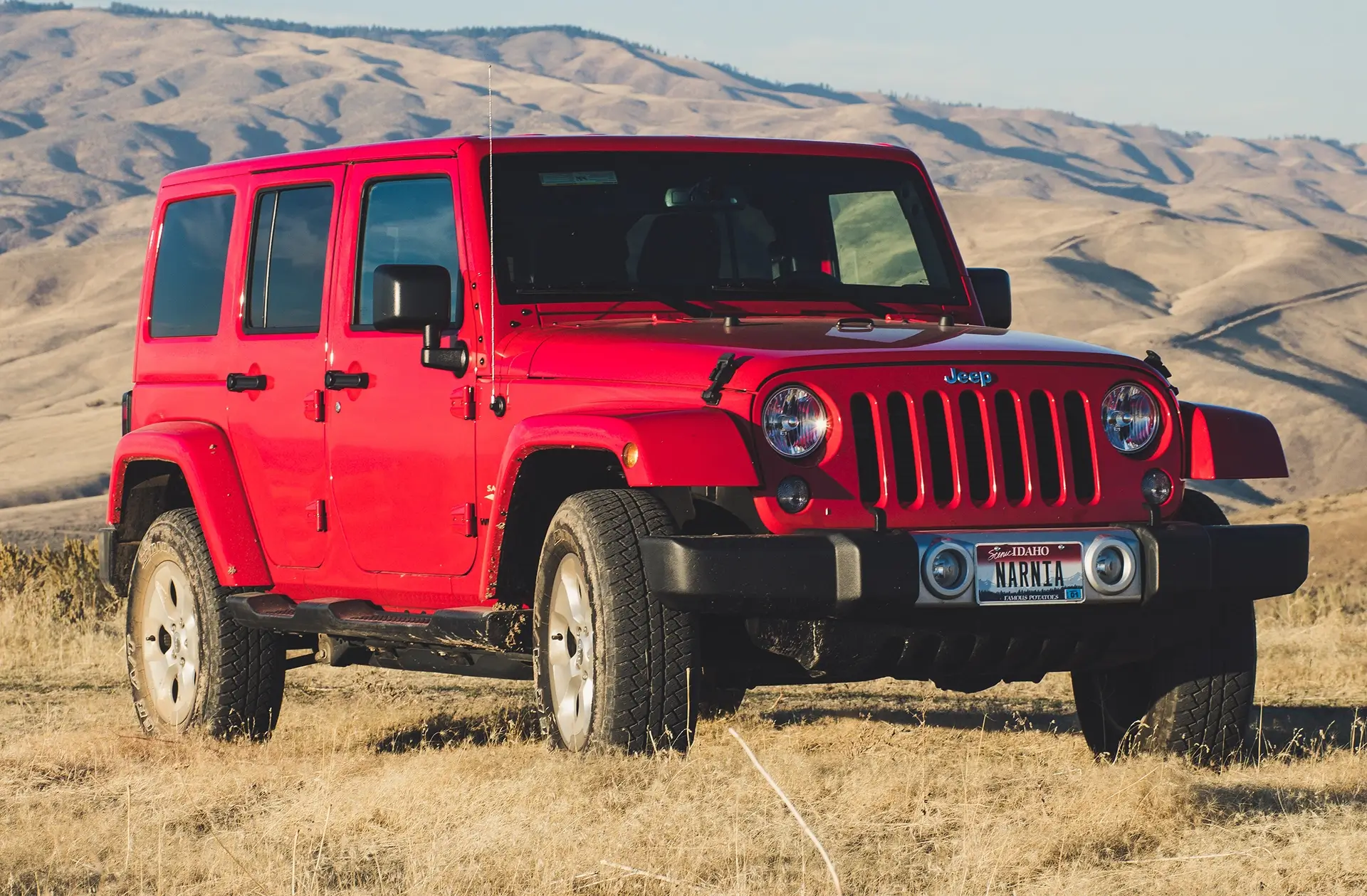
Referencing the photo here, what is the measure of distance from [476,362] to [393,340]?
54 cm

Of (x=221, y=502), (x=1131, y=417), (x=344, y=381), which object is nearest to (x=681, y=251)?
(x=344, y=381)

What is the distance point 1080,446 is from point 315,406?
9.55ft

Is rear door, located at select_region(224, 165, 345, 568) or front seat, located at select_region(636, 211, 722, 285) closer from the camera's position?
front seat, located at select_region(636, 211, 722, 285)

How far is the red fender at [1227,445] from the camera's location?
608 cm

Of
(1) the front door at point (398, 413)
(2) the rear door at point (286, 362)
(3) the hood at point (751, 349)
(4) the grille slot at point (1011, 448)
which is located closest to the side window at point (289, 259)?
(2) the rear door at point (286, 362)

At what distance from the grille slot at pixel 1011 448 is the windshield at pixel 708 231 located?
134 cm

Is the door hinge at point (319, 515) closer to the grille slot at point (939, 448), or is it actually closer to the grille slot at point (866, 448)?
the grille slot at point (866, 448)

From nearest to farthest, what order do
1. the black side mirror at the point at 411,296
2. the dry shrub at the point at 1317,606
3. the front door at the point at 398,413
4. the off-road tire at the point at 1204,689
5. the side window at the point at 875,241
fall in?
the off-road tire at the point at 1204,689
the black side mirror at the point at 411,296
the front door at the point at 398,413
the side window at the point at 875,241
the dry shrub at the point at 1317,606

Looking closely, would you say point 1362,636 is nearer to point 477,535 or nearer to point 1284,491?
point 477,535

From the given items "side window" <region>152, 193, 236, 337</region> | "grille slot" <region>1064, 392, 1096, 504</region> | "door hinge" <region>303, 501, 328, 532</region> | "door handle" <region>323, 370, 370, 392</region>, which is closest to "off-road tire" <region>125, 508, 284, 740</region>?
"door hinge" <region>303, 501, 328, 532</region>

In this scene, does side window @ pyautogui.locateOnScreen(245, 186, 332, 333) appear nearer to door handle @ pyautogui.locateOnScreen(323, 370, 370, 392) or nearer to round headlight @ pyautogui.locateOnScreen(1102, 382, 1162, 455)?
door handle @ pyautogui.locateOnScreen(323, 370, 370, 392)

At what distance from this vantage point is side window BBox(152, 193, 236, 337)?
8258 millimetres

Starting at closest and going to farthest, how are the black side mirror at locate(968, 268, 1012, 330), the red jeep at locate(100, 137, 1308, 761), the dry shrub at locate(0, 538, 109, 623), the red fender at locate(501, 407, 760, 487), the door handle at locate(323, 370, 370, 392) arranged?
1. the red fender at locate(501, 407, 760, 487)
2. the red jeep at locate(100, 137, 1308, 761)
3. the door handle at locate(323, 370, 370, 392)
4. the black side mirror at locate(968, 268, 1012, 330)
5. the dry shrub at locate(0, 538, 109, 623)

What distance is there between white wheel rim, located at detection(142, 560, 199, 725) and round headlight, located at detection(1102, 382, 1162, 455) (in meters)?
3.93
